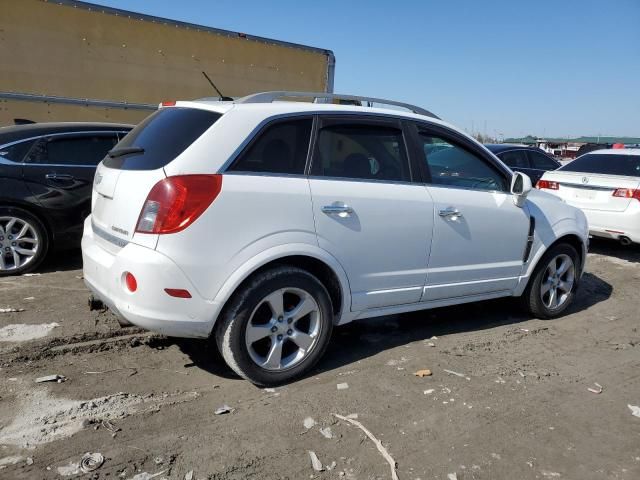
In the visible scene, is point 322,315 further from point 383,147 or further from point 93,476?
point 93,476

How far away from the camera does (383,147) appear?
3871 millimetres

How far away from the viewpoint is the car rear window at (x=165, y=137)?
3.17 m

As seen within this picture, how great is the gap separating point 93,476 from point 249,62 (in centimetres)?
789

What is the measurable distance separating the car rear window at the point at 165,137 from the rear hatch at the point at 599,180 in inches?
243

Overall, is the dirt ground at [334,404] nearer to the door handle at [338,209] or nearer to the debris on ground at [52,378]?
the debris on ground at [52,378]

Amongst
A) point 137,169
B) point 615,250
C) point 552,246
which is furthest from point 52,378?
point 615,250

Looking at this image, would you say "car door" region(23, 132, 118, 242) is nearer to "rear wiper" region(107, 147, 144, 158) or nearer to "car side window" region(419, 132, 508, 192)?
"rear wiper" region(107, 147, 144, 158)

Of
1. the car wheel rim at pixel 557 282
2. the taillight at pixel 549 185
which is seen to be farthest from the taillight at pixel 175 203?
the taillight at pixel 549 185

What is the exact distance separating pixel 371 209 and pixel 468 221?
961 mm

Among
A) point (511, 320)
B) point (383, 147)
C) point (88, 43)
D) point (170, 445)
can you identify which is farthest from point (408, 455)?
point (88, 43)

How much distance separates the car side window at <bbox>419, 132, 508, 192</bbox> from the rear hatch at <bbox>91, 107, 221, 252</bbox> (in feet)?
5.62

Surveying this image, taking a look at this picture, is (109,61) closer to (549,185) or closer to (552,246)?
(552,246)

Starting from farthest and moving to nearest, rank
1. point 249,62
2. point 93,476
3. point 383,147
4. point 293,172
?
point 249,62 < point 383,147 < point 293,172 < point 93,476

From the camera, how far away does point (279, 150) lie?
339 cm
